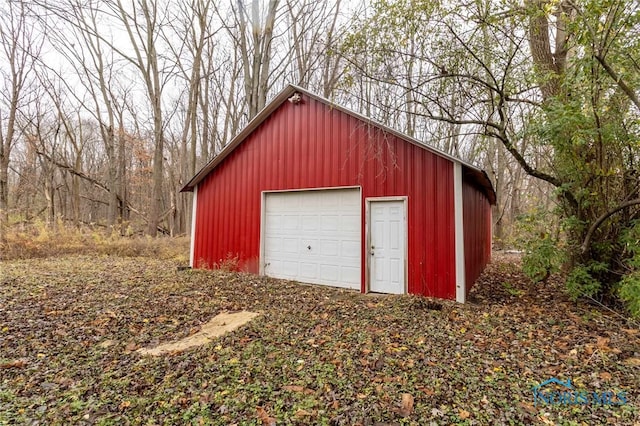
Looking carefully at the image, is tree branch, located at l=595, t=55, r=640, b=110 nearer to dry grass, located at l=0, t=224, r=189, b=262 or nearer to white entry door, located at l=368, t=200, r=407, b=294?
white entry door, located at l=368, t=200, r=407, b=294

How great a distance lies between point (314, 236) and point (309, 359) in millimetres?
4094

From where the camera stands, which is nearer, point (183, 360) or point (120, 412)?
point (120, 412)

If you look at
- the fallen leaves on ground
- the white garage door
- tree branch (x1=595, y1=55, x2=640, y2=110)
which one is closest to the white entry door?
the white garage door

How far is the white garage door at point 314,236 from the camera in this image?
7066mm

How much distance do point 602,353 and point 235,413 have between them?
4.10 metres

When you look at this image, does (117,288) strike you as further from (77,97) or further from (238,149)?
(77,97)

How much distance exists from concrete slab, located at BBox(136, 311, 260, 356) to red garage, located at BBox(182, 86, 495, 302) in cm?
266

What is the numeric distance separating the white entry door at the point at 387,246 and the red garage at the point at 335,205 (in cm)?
2

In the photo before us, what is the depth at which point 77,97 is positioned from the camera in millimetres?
16172

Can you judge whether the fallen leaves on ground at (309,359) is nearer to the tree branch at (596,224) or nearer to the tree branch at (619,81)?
the tree branch at (596,224)

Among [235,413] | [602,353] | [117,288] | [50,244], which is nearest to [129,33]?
[50,244]

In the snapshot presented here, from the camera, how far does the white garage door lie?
278 inches

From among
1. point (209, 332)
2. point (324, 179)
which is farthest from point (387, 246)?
point (209, 332)

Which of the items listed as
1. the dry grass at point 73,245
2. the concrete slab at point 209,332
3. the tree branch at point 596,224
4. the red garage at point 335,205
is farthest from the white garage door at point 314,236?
the dry grass at point 73,245
